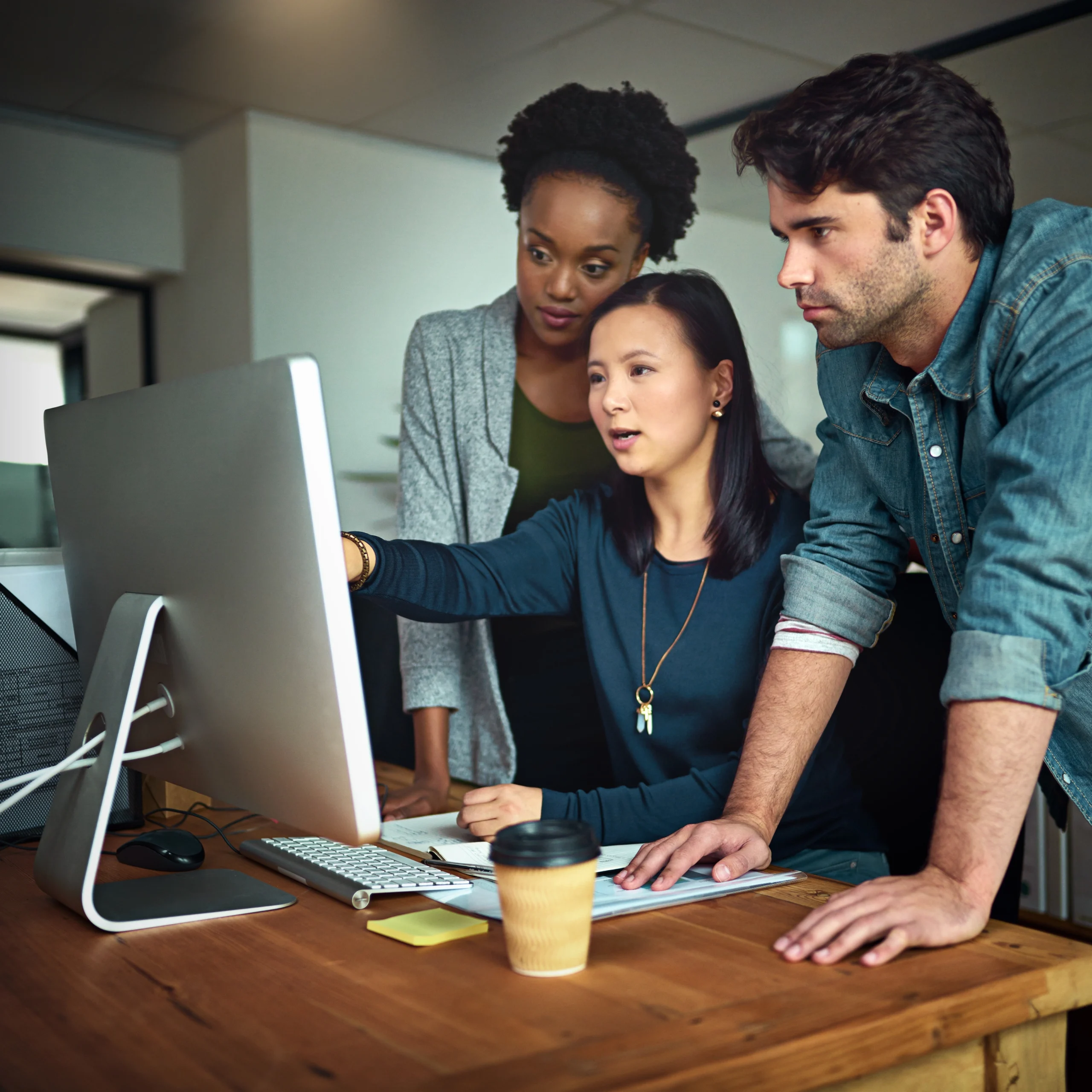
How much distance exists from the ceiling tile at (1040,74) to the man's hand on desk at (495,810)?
1104 millimetres

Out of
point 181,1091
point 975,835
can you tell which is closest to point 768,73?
point 975,835

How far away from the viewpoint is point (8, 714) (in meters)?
1.36

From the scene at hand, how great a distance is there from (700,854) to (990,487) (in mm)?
470

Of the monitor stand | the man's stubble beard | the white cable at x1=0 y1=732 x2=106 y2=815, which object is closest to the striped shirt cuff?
the man's stubble beard

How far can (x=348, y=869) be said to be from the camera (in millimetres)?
1110

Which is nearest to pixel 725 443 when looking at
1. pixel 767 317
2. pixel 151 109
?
pixel 767 317

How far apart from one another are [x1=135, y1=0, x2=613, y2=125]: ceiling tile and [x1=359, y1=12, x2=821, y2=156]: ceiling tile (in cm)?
4

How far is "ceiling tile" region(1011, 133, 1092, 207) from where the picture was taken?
4.79ft

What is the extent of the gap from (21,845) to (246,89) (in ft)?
6.54

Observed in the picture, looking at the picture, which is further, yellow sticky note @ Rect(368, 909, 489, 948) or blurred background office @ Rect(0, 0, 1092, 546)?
blurred background office @ Rect(0, 0, 1092, 546)

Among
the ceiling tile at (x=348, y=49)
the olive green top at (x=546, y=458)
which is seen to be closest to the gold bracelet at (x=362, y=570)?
the olive green top at (x=546, y=458)

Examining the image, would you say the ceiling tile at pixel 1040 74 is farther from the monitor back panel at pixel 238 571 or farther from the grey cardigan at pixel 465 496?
the monitor back panel at pixel 238 571

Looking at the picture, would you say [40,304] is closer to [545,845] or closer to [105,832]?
[105,832]

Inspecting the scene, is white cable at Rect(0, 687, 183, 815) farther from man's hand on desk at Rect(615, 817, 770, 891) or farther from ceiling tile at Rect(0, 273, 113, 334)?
ceiling tile at Rect(0, 273, 113, 334)
